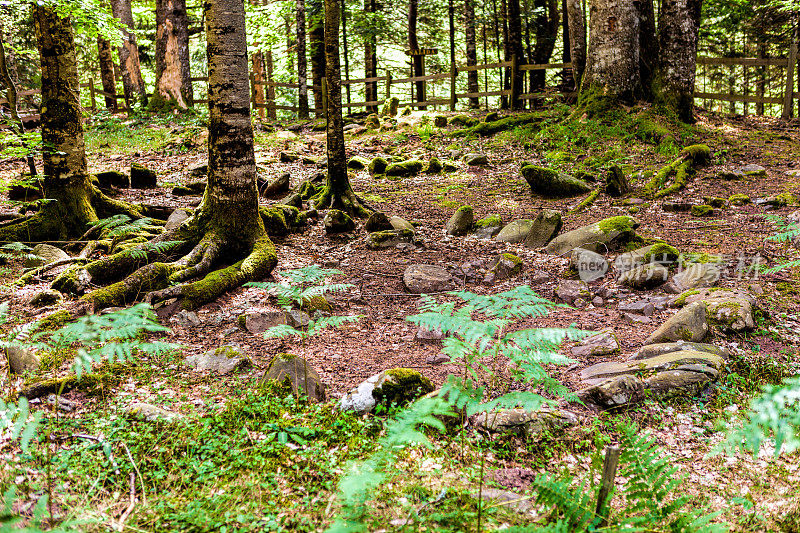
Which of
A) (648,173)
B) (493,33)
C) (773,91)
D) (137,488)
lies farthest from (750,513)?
(773,91)

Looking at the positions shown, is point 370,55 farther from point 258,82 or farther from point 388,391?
point 388,391

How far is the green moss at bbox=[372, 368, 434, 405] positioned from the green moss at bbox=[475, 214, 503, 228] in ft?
14.9

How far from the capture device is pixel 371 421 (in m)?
3.03

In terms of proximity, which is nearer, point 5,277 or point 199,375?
point 199,375

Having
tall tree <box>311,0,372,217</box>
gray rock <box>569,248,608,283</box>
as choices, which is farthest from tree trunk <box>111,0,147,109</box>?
gray rock <box>569,248,608,283</box>

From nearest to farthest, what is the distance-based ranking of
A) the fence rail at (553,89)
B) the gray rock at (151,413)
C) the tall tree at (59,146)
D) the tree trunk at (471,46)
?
the gray rock at (151,413) → the tall tree at (59,146) → the fence rail at (553,89) → the tree trunk at (471,46)

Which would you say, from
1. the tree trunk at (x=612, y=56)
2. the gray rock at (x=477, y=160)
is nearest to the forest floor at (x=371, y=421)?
the gray rock at (x=477, y=160)

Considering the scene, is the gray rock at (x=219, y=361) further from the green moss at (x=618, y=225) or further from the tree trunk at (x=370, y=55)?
the tree trunk at (x=370, y=55)

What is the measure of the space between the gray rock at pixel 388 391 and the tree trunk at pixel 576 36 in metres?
13.4

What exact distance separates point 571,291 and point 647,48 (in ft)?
29.7

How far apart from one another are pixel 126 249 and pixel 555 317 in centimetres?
481

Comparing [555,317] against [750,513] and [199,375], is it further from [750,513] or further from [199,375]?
[199,375]

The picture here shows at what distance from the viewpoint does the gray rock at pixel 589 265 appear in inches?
219

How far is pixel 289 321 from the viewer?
4617mm
